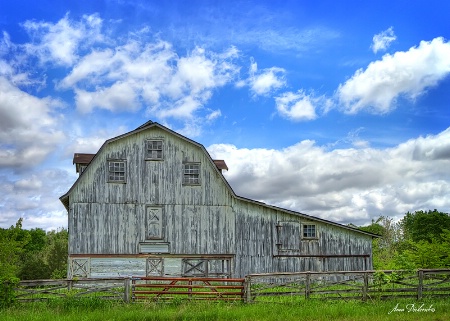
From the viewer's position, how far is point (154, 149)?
31.0 metres

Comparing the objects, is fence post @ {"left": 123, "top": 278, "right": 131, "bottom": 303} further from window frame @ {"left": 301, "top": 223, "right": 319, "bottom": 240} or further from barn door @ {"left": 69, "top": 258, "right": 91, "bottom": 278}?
window frame @ {"left": 301, "top": 223, "right": 319, "bottom": 240}

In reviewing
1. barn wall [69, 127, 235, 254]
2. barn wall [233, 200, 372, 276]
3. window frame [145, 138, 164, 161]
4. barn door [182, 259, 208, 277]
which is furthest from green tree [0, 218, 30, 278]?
barn wall [233, 200, 372, 276]

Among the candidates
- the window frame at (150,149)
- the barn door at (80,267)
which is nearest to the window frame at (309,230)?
the window frame at (150,149)

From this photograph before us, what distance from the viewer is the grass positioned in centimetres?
1666

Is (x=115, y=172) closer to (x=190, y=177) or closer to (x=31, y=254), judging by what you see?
(x=190, y=177)

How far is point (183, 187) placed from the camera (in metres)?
30.9

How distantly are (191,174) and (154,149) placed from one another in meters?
2.64

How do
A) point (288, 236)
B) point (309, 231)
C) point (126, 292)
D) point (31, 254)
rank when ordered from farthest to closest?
point (31, 254) → point (309, 231) → point (288, 236) → point (126, 292)

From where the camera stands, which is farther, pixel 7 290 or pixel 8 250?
pixel 8 250

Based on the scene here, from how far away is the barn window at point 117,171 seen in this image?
30.5 m

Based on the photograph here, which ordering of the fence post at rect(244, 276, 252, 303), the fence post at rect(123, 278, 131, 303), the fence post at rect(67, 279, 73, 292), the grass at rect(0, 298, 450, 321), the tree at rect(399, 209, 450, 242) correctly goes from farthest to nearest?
the tree at rect(399, 209, 450, 242), the fence post at rect(67, 279, 73, 292), the fence post at rect(123, 278, 131, 303), the fence post at rect(244, 276, 252, 303), the grass at rect(0, 298, 450, 321)

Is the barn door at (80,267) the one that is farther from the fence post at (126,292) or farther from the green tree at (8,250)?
the fence post at (126,292)

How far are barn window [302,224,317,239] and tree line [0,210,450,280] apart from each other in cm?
487

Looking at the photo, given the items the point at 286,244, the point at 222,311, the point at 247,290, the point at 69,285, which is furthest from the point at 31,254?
the point at 222,311
